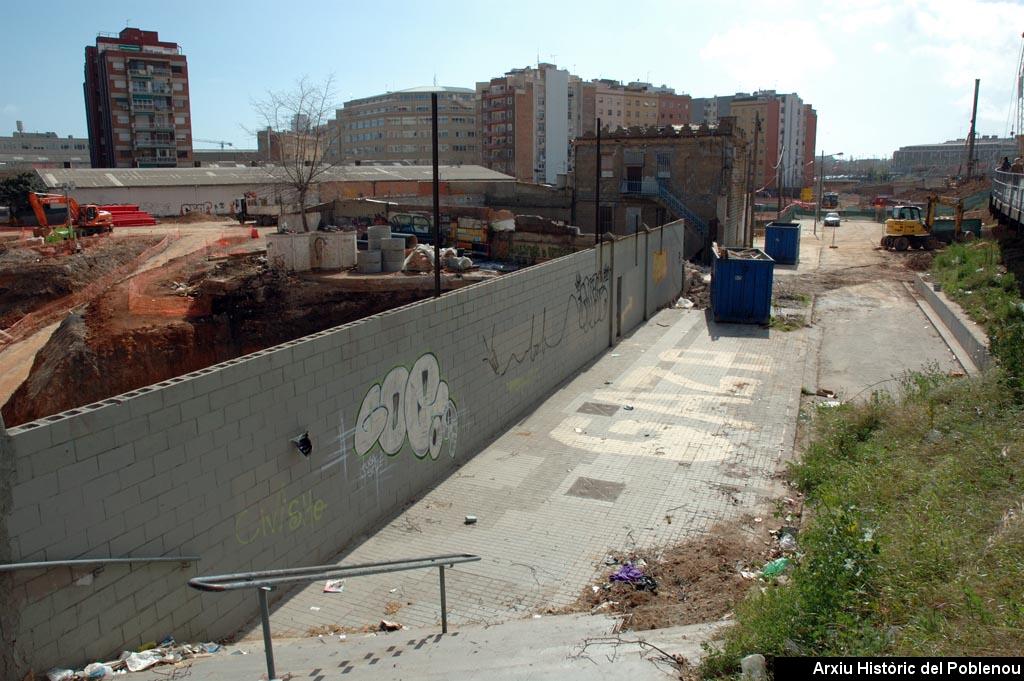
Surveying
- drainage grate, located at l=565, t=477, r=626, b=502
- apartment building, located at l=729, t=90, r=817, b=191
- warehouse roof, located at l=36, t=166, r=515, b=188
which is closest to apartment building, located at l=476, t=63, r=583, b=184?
apartment building, located at l=729, t=90, r=817, b=191

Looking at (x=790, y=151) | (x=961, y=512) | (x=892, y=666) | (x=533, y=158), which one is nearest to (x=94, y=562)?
(x=892, y=666)

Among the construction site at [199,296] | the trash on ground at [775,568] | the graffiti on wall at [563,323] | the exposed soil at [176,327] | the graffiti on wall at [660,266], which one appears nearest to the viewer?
the trash on ground at [775,568]

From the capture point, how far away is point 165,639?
6934 mm

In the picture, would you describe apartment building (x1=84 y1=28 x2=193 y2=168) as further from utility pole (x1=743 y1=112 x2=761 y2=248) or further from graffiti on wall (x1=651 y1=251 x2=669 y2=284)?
graffiti on wall (x1=651 y1=251 x2=669 y2=284)

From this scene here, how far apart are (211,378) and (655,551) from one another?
18.6ft

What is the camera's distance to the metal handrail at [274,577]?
562 cm

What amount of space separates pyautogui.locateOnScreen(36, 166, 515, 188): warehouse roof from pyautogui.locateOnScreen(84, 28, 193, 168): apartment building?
31.7 metres

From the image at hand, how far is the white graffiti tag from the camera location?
1037 centimetres

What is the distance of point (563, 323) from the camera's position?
1756 cm

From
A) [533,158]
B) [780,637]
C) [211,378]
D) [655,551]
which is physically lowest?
[655,551]

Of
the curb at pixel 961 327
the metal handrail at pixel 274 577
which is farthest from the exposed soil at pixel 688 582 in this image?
the curb at pixel 961 327

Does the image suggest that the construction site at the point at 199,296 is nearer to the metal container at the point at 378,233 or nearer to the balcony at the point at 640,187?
the metal container at the point at 378,233

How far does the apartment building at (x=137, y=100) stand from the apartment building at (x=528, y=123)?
127 ft

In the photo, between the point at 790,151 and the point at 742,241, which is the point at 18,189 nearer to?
the point at 742,241
